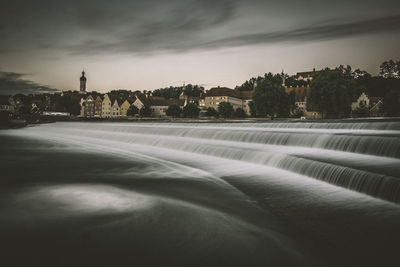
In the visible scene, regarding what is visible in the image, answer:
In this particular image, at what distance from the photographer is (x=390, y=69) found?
14362 cm

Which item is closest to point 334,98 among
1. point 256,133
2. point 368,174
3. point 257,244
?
point 256,133

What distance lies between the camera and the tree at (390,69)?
14238 cm

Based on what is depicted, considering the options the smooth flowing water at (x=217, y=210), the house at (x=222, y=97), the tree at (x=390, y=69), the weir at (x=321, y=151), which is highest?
the tree at (x=390, y=69)

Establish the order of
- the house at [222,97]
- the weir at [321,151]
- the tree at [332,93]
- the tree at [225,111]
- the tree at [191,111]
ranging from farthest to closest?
the house at [222,97]
the tree at [191,111]
the tree at [225,111]
the tree at [332,93]
the weir at [321,151]

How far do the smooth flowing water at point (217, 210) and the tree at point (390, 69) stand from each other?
147m

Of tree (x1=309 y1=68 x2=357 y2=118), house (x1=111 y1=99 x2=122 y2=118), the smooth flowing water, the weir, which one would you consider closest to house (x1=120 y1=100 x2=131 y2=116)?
house (x1=111 y1=99 x2=122 y2=118)

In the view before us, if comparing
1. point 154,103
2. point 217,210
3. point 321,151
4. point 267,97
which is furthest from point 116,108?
point 217,210

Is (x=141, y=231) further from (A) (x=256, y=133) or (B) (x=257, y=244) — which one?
(A) (x=256, y=133)

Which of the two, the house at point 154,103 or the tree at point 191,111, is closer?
the tree at point 191,111

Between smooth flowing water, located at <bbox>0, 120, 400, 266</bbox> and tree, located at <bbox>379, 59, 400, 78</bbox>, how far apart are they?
484 ft

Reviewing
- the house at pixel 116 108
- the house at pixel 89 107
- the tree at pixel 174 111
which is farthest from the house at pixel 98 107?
the tree at pixel 174 111

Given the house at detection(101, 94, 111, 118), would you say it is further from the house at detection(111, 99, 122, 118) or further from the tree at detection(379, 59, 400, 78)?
the tree at detection(379, 59, 400, 78)

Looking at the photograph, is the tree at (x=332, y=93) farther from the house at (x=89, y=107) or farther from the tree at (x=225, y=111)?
the house at (x=89, y=107)

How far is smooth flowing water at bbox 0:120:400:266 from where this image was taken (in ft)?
21.4
